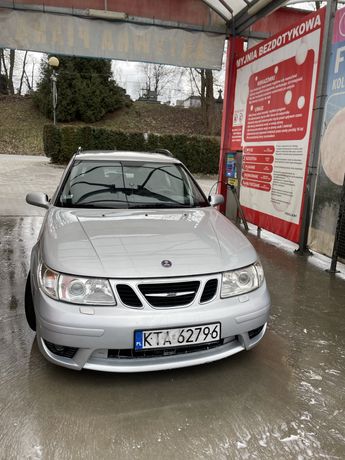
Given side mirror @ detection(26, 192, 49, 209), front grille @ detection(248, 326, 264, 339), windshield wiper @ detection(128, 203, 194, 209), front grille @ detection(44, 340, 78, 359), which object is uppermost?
windshield wiper @ detection(128, 203, 194, 209)

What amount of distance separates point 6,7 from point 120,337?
7132mm

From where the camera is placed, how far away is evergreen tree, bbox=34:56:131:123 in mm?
30250

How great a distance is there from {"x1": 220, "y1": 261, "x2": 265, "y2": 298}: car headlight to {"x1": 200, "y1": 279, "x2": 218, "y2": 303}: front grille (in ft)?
0.20

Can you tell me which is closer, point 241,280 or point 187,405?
point 187,405

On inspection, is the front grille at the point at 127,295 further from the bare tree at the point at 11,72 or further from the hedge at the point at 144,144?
the bare tree at the point at 11,72

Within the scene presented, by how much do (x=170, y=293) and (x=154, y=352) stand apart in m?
0.40

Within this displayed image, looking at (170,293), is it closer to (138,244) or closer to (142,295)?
(142,295)

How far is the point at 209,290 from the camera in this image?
255cm

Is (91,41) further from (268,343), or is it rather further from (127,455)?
(127,455)

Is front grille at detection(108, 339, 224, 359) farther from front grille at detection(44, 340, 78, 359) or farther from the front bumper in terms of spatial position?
front grille at detection(44, 340, 78, 359)

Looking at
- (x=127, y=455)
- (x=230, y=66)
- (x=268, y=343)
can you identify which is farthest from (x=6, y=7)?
(x=127, y=455)

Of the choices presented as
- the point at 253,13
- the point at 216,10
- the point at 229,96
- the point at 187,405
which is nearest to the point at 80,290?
the point at 187,405

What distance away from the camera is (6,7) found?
7117 millimetres

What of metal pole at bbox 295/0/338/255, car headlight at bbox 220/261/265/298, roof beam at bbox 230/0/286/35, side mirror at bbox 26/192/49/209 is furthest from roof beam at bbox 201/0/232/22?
car headlight at bbox 220/261/265/298
